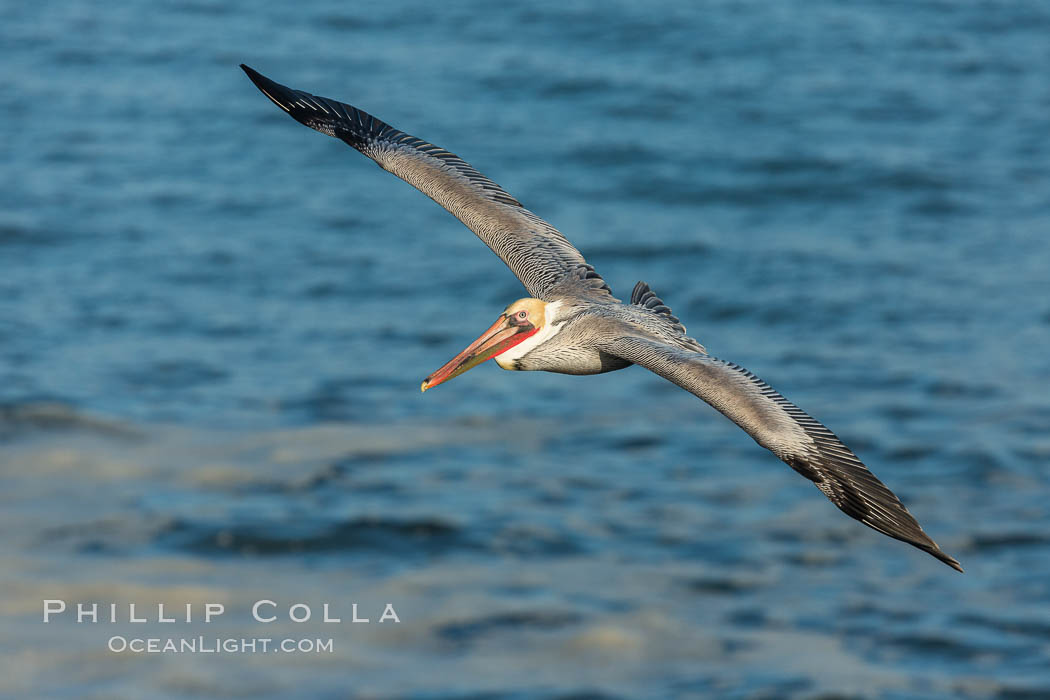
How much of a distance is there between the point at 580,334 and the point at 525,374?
17.2 meters

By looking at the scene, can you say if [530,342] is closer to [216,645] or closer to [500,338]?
[500,338]

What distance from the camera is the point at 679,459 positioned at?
26969 millimetres

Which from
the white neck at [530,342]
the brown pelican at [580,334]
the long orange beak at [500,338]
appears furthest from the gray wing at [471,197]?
the long orange beak at [500,338]

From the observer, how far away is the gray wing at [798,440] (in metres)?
10.7

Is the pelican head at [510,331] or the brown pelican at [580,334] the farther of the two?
the pelican head at [510,331]

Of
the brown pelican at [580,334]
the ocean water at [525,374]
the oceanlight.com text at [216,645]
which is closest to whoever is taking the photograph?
the brown pelican at [580,334]

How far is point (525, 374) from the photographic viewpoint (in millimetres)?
29625

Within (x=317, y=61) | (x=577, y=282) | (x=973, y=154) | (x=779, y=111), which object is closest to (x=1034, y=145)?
(x=973, y=154)

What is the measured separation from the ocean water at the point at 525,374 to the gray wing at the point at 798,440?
1182cm

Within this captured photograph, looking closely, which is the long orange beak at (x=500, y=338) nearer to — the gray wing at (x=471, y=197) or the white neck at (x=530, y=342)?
the white neck at (x=530, y=342)

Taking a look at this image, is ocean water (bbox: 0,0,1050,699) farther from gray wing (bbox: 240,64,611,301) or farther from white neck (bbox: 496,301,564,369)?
white neck (bbox: 496,301,564,369)

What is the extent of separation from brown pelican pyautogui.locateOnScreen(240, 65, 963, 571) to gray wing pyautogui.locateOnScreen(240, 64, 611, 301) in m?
0.01

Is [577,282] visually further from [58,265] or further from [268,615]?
[58,265]

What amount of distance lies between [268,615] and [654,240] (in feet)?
42.9
